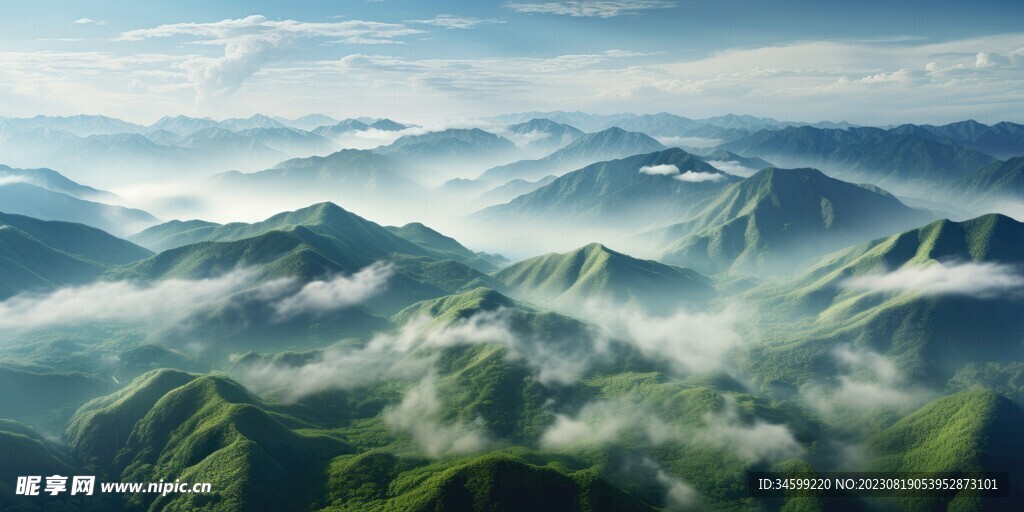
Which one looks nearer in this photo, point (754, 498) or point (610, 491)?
point (610, 491)

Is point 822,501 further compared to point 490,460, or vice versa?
point 822,501

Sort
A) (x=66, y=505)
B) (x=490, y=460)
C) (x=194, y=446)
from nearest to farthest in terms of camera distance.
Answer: (x=490, y=460) → (x=66, y=505) → (x=194, y=446)

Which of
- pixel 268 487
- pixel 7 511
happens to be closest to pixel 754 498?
pixel 268 487

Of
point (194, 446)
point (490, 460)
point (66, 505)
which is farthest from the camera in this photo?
point (194, 446)

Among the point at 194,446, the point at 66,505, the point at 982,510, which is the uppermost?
the point at 194,446

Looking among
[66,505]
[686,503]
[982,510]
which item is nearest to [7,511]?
[66,505]

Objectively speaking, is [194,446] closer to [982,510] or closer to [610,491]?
[610,491]

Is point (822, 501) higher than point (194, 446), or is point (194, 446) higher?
point (194, 446)

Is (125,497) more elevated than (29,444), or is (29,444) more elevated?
(29,444)

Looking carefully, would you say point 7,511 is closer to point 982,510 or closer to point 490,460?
point 490,460
